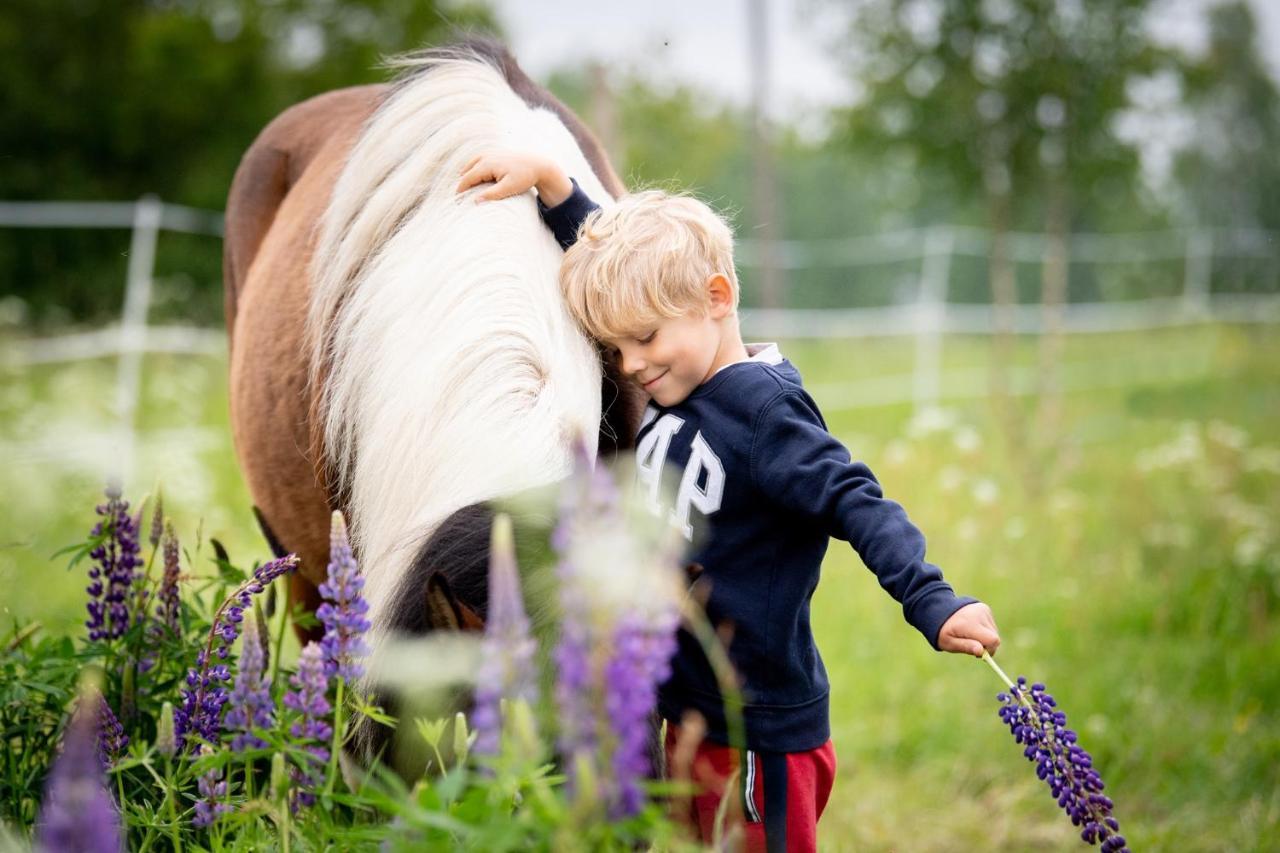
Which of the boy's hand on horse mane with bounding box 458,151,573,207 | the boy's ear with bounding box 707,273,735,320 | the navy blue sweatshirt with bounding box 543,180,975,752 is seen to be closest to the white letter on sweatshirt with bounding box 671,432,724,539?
the navy blue sweatshirt with bounding box 543,180,975,752

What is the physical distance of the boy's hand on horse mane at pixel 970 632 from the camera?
5.24 ft

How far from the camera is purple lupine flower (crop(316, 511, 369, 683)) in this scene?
1.33 m

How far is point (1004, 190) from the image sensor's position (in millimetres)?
8992

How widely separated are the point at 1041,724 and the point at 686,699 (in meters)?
0.67

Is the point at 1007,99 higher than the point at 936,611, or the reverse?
the point at 1007,99

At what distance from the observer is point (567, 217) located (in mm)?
2322

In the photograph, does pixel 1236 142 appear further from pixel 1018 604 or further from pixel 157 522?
pixel 157 522

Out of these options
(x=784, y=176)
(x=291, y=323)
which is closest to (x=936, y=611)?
(x=291, y=323)

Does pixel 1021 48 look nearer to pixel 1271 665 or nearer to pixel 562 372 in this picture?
pixel 1271 665

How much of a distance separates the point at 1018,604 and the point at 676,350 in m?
3.64

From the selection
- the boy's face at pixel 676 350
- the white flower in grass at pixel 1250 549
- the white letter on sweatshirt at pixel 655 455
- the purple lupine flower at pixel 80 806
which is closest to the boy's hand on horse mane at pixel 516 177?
the boy's face at pixel 676 350

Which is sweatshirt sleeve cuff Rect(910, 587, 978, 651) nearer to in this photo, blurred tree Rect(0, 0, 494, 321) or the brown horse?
the brown horse

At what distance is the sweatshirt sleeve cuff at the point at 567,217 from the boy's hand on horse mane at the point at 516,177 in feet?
0.05

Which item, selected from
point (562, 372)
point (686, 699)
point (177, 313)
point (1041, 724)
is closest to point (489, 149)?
point (562, 372)
